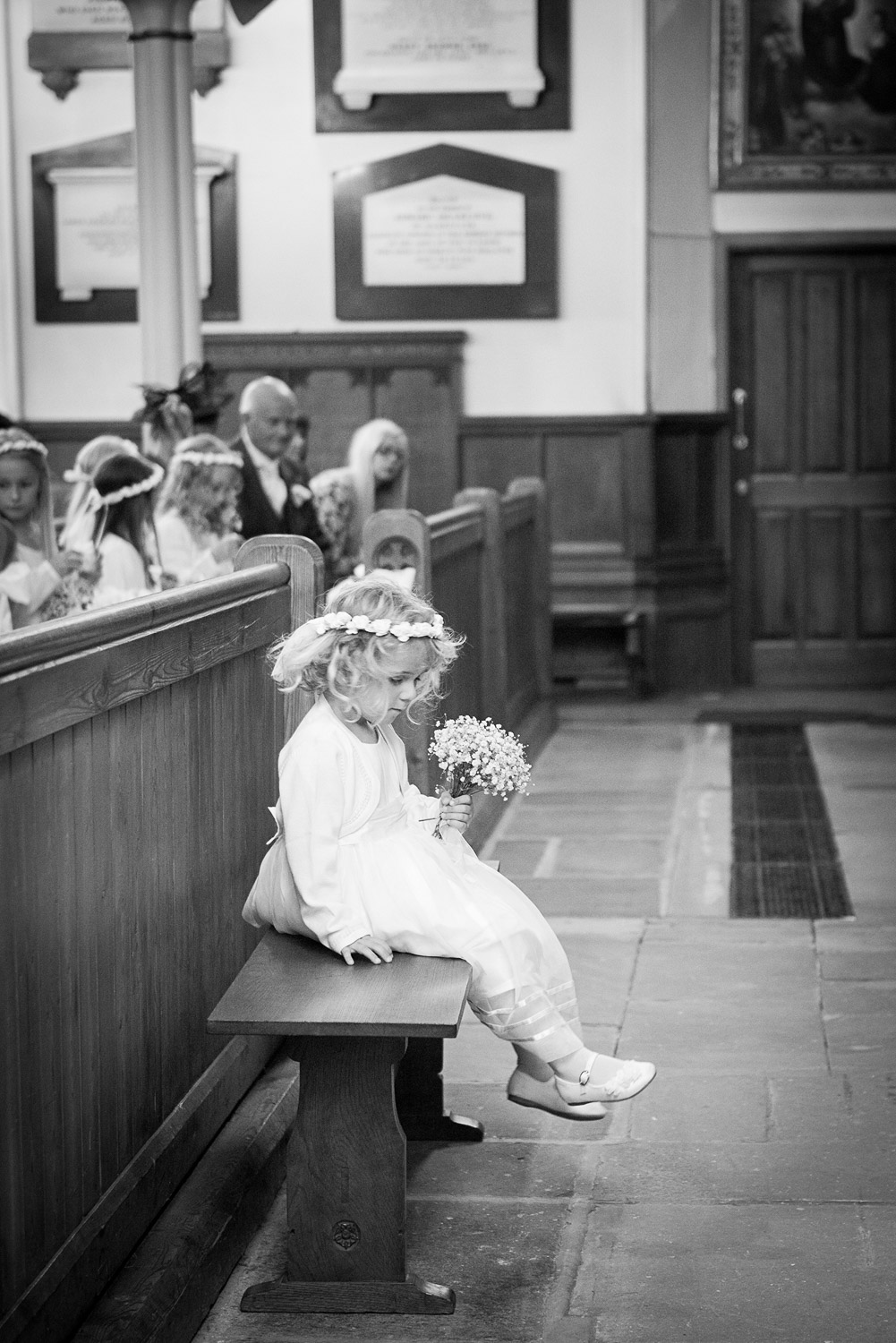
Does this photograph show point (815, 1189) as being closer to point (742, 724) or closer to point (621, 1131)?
point (621, 1131)

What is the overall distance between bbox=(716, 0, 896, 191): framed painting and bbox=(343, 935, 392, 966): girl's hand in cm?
813

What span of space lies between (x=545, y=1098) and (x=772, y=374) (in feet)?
26.5

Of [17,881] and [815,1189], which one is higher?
[17,881]

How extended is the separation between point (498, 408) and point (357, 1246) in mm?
8036

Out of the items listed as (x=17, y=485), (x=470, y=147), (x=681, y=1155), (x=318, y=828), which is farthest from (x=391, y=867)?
(x=470, y=147)

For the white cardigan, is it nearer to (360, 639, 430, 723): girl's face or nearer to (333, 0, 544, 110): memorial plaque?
(360, 639, 430, 723): girl's face

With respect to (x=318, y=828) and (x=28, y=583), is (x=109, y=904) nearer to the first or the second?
(x=318, y=828)

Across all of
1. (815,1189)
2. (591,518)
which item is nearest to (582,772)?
(591,518)

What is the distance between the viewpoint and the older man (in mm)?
7152

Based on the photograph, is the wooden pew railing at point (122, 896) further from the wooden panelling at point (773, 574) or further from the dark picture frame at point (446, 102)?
the wooden panelling at point (773, 574)

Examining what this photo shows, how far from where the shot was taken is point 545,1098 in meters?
3.67

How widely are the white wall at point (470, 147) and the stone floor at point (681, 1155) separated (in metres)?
4.57

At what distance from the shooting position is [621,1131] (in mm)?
4129

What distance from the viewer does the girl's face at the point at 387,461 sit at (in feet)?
25.9
